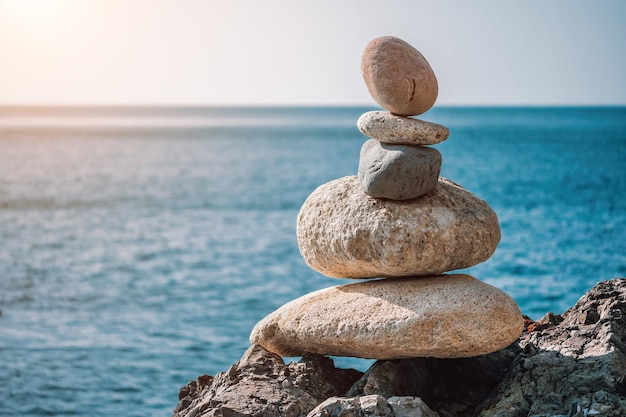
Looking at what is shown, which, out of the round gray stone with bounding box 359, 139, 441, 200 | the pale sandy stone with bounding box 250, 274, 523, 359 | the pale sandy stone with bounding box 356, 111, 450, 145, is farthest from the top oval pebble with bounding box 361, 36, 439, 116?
the pale sandy stone with bounding box 250, 274, 523, 359

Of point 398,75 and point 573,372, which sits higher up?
point 398,75

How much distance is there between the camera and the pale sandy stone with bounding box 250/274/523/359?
6609 millimetres

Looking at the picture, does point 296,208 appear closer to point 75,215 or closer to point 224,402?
point 75,215

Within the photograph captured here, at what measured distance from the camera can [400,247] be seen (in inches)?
271

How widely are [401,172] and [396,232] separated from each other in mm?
507

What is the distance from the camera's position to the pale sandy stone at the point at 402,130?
701 centimetres

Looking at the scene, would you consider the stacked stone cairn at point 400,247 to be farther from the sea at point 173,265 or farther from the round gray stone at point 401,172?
the sea at point 173,265

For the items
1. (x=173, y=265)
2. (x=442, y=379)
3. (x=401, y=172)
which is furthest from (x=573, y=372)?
(x=173, y=265)

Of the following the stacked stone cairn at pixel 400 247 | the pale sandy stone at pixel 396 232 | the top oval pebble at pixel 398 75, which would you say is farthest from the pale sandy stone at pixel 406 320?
the top oval pebble at pixel 398 75

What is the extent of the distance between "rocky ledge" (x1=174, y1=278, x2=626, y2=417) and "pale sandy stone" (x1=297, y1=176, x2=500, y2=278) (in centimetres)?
86

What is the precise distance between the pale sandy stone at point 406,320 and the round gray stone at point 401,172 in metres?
0.79

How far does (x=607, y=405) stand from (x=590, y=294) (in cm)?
177

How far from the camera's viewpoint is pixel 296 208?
3650 cm

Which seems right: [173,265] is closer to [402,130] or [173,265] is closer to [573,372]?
[402,130]
